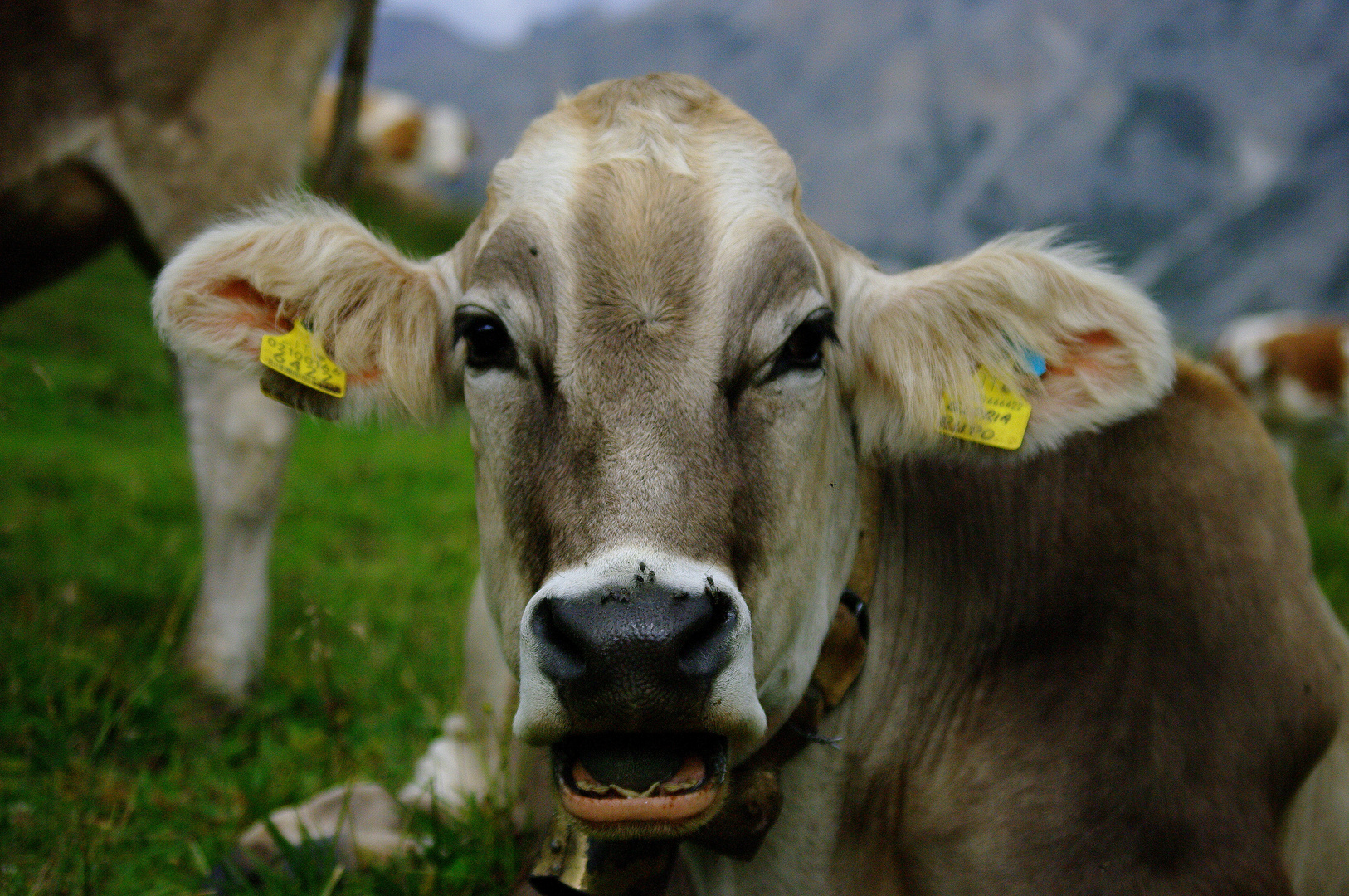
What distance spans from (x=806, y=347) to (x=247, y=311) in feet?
3.96

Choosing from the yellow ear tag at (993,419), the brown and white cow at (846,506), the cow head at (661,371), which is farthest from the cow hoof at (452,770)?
the yellow ear tag at (993,419)

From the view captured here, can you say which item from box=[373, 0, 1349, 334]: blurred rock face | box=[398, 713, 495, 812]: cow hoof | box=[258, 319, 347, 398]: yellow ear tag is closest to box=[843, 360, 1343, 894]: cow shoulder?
box=[258, 319, 347, 398]: yellow ear tag

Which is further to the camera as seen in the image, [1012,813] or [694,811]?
[1012,813]

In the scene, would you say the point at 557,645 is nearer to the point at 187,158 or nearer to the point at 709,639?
the point at 709,639

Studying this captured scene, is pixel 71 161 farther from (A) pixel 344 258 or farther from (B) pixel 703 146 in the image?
(B) pixel 703 146

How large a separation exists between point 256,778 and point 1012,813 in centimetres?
227

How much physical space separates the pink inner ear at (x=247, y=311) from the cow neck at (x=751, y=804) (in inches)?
47.8

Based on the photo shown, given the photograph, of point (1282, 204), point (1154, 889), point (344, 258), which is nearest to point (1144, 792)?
point (1154, 889)

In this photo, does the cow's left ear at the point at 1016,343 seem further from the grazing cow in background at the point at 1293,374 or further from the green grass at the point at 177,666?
the grazing cow in background at the point at 1293,374

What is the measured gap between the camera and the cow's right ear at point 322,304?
205 cm

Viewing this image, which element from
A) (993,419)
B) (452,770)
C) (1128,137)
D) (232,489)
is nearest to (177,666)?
(232,489)

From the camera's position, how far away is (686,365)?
165 cm

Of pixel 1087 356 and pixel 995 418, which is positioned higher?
pixel 1087 356

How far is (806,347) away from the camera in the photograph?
6.01 feet
